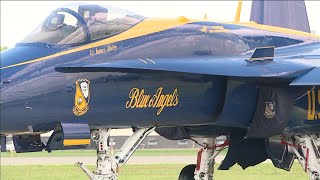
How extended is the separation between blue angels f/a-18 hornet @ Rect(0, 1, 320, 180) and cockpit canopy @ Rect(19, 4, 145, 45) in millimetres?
14

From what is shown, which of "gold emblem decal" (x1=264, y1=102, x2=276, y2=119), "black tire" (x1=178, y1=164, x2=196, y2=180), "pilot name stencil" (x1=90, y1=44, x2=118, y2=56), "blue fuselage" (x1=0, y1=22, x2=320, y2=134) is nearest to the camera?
"blue fuselage" (x1=0, y1=22, x2=320, y2=134)

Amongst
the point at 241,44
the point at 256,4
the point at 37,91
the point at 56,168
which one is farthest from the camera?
the point at 256,4

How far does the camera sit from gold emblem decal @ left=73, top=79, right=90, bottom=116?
34.7ft

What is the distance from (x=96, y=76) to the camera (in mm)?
10719

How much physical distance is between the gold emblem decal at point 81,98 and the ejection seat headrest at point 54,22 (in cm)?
97

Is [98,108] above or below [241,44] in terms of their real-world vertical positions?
below

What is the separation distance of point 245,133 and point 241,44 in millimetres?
1351

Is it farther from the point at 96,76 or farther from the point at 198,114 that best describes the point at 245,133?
the point at 96,76

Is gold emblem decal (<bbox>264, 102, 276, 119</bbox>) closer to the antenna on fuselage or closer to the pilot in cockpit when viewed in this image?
the pilot in cockpit

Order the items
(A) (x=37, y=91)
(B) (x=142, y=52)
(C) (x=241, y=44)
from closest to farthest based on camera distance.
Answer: (A) (x=37, y=91) < (B) (x=142, y=52) < (C) (x=241, y=44)

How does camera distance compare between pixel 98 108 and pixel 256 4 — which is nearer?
pixel 98 108

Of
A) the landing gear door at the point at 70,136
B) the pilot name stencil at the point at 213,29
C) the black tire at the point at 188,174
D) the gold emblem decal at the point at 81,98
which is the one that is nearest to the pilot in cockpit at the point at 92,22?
the gold emblem decal at the point at 81,98

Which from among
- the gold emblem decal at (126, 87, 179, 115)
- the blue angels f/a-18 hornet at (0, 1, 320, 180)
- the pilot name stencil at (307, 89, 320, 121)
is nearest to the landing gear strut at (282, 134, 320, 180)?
the blue angels f/a-18 hornet at (0, 1, 320, 180)

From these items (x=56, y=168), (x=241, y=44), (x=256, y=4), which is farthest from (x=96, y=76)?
(x=256, y=4)
